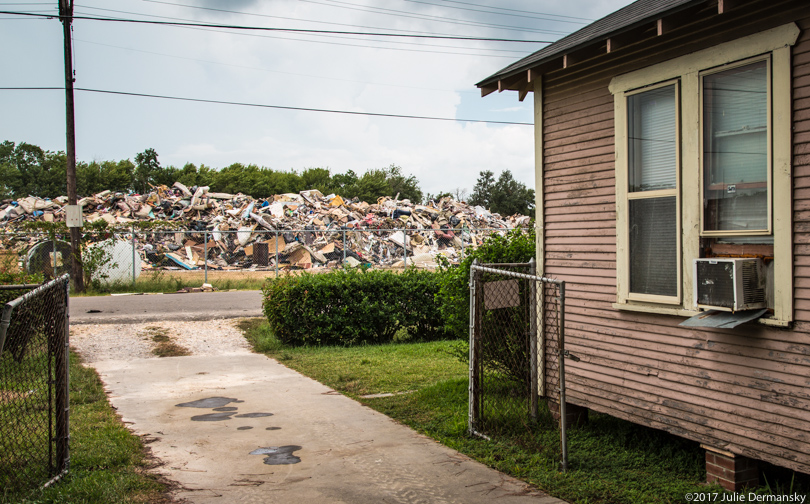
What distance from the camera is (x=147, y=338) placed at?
38.4 feet

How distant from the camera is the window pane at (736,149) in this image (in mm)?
4258

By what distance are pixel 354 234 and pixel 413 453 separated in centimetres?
2583

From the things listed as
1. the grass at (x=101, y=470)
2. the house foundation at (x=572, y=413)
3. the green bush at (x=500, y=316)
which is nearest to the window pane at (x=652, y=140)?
the green bush at (x=500, y=316)

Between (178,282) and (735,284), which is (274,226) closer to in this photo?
(178,282)

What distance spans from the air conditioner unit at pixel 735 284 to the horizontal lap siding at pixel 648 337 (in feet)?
0.75

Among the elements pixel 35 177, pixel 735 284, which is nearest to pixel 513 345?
pixel 735 284

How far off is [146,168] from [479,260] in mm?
52624

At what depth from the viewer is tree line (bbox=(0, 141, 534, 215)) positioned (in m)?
50.9

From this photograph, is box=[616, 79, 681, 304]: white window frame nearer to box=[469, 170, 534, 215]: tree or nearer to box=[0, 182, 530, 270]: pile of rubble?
box=[0, 182, 530, 270]: pile of rubble

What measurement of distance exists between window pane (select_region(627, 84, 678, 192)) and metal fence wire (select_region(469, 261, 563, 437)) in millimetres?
1141

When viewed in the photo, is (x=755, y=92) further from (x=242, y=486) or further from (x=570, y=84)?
(x=242, y=486)

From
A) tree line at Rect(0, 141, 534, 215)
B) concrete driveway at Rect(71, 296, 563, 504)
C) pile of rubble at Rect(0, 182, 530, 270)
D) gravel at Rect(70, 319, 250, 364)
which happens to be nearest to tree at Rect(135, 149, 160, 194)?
tree line at Rect(0, 141, 534, 215)

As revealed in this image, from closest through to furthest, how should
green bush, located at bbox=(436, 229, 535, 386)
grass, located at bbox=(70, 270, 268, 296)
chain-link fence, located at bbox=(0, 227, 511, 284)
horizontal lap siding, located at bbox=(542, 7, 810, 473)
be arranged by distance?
horizontal lap siding, located at bbox=(542, 7, 810, 473) < green bush, located at bbox=(436, 229, 535, 386) < grass, located at bbox=(70, 270, 268, 296) < chain-link fence, located at bbox=(0, 227, 511, 284)
